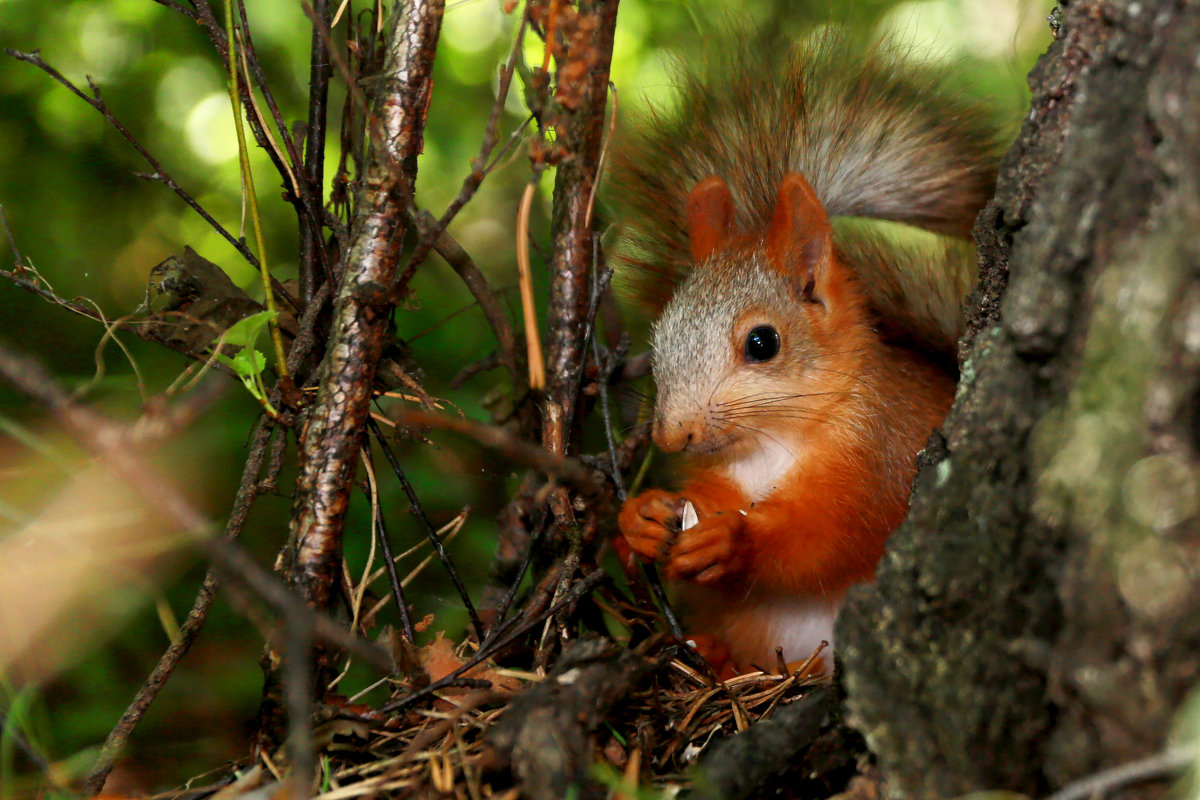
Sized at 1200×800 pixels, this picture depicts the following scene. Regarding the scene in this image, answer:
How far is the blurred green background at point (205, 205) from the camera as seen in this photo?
1.92 meters

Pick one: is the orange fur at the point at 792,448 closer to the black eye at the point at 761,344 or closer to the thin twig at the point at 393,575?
the black eye at the point at 761,344

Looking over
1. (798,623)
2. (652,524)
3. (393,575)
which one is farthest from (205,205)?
(798,623)

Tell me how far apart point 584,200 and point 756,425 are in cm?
54

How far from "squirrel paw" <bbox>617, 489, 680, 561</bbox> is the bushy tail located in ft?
2.21

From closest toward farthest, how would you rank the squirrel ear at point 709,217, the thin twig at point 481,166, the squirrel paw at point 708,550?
the thin twig at point 481,166, the squirrel paw at point 708,550, the squirrel ear at point 709,217

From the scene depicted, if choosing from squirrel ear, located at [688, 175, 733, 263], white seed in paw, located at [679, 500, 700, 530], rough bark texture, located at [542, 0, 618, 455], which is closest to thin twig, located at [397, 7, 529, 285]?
rough bark texture, located at [542, 0, 618, 455]

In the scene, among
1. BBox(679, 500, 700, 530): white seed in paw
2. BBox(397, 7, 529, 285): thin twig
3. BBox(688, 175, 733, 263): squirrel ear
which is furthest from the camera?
BBox(688, 175, 733, 263): squirrel ear

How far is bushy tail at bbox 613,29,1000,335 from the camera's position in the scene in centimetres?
172

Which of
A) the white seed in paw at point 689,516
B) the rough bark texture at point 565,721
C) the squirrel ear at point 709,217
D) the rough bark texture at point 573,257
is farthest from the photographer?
the squirrel ear at point 709,217

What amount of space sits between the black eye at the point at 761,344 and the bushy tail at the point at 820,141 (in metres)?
0.37

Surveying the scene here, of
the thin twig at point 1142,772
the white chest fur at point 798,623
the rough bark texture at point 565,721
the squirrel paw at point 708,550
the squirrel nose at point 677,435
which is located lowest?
the white chest fur at point 798,623

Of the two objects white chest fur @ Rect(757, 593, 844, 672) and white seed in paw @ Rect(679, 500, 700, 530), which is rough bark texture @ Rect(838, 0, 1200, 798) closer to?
white seed in paw @ Rect(679, 500, 700, 530)

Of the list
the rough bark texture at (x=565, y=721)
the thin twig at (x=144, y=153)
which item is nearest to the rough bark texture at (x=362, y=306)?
the thin twig at (x=144, y=153)

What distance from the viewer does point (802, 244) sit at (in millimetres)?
1778
